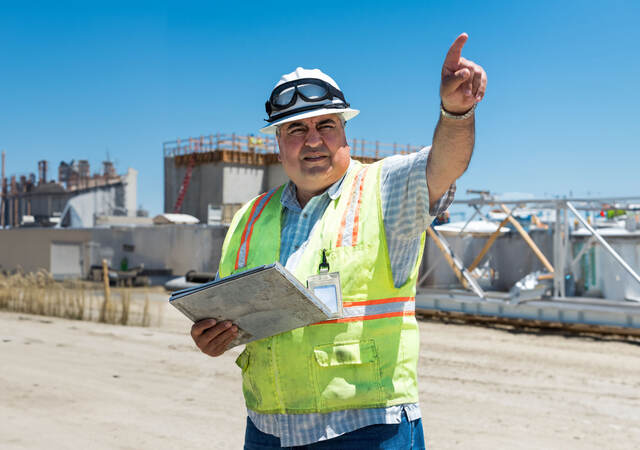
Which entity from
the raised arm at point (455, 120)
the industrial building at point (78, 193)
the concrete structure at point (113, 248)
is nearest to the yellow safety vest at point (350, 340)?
the raised arm at point (455, 120)

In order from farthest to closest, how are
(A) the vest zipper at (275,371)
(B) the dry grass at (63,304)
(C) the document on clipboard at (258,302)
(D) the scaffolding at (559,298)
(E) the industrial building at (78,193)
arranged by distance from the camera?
1. (E) the industrial building at (78,193)
2. (B) the dry grass at (63,304)
3. (D) the scaffolding at (559,298)
4. (A) the vest zipper at (275,371)
5. (C) the document on clipboard at (258,302)

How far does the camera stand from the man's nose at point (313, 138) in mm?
1909

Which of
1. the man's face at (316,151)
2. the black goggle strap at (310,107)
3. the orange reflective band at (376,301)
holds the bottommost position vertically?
the orange reflective band at (376,301)

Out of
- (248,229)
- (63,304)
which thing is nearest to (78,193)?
(63,304)

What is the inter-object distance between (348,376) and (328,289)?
239mm

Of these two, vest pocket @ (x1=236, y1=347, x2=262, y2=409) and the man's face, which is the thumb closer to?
the man's face

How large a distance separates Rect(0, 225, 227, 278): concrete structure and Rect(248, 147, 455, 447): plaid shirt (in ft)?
66.4

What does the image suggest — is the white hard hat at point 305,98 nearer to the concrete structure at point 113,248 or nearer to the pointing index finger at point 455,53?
the pointing index finger at point 455,53

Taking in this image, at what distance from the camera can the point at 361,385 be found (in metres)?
1.73

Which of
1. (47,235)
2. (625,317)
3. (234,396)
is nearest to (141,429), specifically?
(234,396)

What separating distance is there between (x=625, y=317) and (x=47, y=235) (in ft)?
81.5

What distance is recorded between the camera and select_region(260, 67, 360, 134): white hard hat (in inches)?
75.3

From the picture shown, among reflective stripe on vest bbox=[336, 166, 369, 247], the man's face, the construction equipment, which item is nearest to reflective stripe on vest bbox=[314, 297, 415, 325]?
reflective stripe on vest bbox=[336, 166, 369, 247]

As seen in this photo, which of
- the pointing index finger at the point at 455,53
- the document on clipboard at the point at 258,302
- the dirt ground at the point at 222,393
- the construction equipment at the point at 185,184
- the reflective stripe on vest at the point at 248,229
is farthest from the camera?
the construction equipment at the point at 185,184
